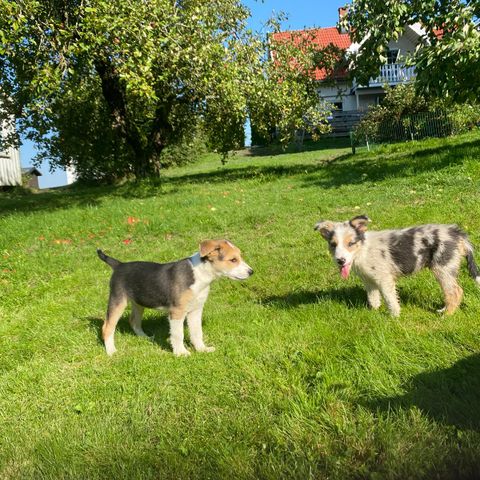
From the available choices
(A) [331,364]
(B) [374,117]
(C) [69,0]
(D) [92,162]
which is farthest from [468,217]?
(D) [92,162]

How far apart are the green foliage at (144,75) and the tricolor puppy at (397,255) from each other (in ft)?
29.3

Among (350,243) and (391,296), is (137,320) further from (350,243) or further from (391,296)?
(391,296)

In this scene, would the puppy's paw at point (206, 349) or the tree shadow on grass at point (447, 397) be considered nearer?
the tree shadow on grass at point (447, 397)

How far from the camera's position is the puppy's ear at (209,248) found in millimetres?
5305

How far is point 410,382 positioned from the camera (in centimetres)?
384

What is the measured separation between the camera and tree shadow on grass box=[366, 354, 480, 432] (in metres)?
3.29

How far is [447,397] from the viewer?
3537 millimetres

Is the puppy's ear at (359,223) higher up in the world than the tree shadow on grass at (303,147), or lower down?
lower down

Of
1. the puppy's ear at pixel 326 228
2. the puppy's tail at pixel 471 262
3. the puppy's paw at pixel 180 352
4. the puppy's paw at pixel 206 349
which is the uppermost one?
the puppy's ear at pixel 326 228

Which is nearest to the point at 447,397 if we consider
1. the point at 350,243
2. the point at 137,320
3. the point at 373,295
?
the point at 373,295

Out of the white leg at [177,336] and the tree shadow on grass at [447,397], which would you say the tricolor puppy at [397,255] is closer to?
the tree shadow on grass at [447,397]

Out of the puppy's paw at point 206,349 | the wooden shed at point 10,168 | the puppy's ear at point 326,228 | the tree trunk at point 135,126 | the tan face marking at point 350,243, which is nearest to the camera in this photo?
the puppy's paw at point 206,349

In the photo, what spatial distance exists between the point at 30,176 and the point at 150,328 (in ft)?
134

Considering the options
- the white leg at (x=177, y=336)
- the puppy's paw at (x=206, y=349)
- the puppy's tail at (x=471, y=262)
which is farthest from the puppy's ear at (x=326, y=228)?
the white leg at (x=177, y=336)
